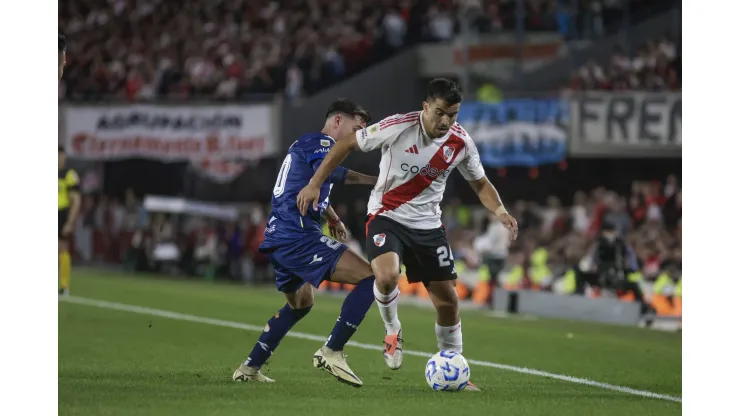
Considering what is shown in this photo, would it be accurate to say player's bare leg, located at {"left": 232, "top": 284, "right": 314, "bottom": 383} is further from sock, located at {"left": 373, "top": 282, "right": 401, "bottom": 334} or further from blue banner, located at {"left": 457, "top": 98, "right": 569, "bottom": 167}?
blue banner, located at {"left": 457, "top": 98, "right": 569, "bottom": 167}

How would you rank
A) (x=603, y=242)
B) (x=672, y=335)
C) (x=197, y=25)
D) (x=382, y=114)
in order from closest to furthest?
1. (x=672, y=335)
2. (x=603, y=242)
3. (x=382, y=114)
4. (x=197, y=25)

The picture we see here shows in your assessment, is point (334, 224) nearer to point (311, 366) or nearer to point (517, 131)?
point (311, 366)

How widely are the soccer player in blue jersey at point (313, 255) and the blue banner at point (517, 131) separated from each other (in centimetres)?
850

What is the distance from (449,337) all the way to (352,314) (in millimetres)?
589

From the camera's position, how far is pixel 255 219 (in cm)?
1745

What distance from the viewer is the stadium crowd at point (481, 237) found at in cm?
1395

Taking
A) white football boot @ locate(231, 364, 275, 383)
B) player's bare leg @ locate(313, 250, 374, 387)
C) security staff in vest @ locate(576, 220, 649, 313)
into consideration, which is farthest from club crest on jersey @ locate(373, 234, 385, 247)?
security staff in vest @ locate(576, 220, 649, 313)

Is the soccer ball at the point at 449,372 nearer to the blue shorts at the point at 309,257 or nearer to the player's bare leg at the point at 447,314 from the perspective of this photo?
the player's bare leg at the point at 447,314

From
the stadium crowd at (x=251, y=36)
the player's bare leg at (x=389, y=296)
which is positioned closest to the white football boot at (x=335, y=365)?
the player's bare leg at (x=389, y=296)

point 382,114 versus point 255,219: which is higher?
point 382,114
